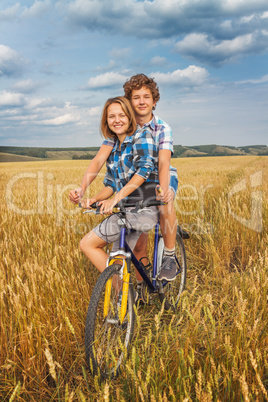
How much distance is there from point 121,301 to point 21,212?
4184 mm

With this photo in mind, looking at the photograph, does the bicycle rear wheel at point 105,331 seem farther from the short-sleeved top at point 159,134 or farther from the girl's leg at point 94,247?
the short-sleeved top at point 159,134

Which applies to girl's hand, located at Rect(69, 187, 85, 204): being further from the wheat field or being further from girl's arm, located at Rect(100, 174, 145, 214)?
the wheat field

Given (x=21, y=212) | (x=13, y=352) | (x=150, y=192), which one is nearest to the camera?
(x=13, y=352)

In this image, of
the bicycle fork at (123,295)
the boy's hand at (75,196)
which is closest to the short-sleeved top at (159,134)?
the boy's hand at (75,196)

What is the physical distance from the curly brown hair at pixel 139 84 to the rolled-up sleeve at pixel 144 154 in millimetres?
590

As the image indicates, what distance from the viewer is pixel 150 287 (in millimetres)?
2756

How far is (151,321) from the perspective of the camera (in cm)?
277

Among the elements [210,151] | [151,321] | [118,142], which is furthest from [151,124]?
[210,151]

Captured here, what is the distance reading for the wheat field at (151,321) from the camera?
5.25 feet

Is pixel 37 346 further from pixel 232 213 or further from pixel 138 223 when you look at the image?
pixel 232 213

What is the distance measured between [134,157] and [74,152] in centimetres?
10797

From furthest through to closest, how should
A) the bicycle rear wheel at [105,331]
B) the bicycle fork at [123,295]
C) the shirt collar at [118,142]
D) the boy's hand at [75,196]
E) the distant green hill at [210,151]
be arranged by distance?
the distant green hill at [210,151] → the shirt collar at [118,142] → the boy's hand at [75,196] → the bicycle fork at [123,295] → the bicycle rear wheel at [105,331]

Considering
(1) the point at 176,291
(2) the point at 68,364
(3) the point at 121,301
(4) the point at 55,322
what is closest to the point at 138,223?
(3) the point at 121,301

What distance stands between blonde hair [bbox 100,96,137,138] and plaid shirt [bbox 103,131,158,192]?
7 cm
